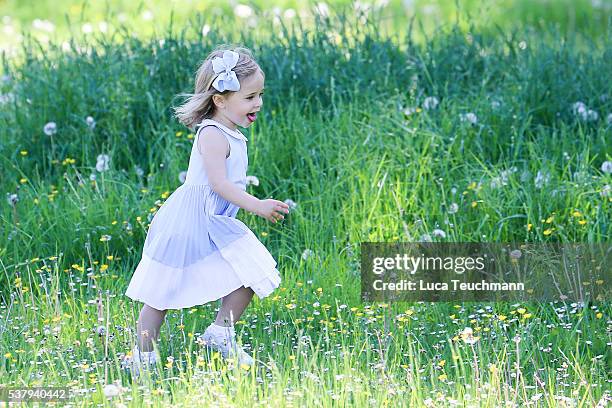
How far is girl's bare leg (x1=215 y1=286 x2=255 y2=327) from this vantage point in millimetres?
3830

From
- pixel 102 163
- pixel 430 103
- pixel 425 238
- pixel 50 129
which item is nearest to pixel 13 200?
pixel 102 163

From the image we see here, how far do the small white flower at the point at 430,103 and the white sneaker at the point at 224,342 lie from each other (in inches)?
88.1

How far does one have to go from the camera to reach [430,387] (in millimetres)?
3535

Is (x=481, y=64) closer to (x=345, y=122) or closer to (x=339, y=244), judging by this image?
(x=345, y=122)

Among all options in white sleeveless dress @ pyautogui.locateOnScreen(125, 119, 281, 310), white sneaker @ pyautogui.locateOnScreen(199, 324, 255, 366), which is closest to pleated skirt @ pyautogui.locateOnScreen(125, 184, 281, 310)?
white sleeveless dress @ pyautogui.locateOnScreen(125, 119, 281, 310)

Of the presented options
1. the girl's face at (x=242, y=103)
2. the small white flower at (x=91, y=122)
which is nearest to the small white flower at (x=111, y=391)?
the girl's face at (x=242, y=103)

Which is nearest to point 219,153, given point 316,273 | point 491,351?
point 316,273

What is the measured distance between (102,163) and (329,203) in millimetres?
1179

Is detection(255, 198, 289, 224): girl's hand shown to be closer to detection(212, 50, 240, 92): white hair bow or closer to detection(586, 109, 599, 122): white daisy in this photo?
detection(212, 50, 240, 92): white hair bow

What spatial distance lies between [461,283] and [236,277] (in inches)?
45.8

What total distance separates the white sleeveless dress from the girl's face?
0.19ft

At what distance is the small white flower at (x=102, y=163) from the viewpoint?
17.3 feet

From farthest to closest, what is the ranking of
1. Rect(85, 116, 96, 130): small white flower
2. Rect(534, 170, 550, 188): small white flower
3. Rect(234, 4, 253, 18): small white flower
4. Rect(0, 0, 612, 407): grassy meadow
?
Rect(234, 4, 253, 18): small white flower → Rect(85, 116, 96, 130): small white flower → Rect(534, 170, 550, 188): small white flower → Rect(0, 0, 612, 407): grassy meadow

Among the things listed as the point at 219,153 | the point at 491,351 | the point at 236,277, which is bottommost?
Result: the point at 491,351
